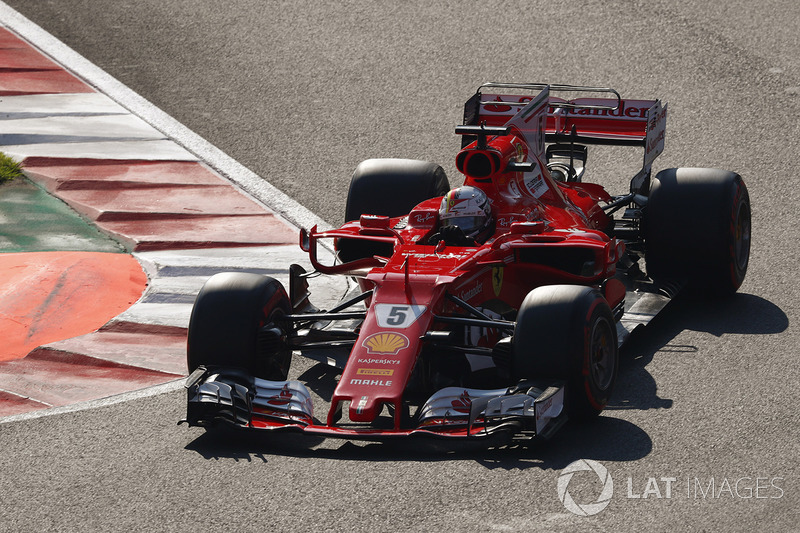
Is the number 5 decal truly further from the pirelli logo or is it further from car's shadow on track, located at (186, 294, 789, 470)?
car's shadow on track, located at (186, 294, 789, 470)

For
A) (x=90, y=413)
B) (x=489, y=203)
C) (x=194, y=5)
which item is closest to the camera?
(x=90, y=413)

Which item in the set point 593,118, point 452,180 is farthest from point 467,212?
point 452,180

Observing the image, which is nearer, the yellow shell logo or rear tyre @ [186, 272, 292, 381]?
the yellow shell logo

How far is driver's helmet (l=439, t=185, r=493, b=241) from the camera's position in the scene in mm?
8617

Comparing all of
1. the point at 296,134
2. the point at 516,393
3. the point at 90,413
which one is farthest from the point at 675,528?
the point at 296,134

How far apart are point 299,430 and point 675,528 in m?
2.36

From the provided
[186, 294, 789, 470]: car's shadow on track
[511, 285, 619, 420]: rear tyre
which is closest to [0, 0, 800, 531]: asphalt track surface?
[186, 294, 789, 470]: car's shadow on track

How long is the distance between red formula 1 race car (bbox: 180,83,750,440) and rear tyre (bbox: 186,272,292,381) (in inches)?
0.4

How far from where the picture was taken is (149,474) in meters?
7.16

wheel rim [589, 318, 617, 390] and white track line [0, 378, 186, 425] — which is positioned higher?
wheel rim [589, 318, 617, 390]

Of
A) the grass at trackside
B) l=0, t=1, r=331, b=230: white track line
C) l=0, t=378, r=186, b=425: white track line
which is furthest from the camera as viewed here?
the grass at trackside

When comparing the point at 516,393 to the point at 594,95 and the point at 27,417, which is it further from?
the point at 594,95

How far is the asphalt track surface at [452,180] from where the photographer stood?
6551 millimetres

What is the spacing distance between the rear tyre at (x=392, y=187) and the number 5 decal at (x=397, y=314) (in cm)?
275
